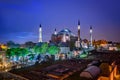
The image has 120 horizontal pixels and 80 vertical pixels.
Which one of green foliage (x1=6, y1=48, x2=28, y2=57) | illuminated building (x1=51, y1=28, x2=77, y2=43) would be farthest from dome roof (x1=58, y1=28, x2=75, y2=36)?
green foliage (x1=6, y1=48, x2=28, y2=57)

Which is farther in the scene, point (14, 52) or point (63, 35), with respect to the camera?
point (63, 35)

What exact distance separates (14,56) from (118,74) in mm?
19070

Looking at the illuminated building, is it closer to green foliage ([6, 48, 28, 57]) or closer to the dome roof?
the dome roof

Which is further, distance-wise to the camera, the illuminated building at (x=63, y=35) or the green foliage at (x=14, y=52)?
the illuminated building at (x=63, y=35)

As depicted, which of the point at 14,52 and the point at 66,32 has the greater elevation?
the point at 66,32

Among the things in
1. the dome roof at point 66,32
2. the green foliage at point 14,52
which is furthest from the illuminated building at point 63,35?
the green foliage at point 14,52

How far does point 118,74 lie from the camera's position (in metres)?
23.1

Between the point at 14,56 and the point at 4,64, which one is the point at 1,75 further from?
the point at 14,56

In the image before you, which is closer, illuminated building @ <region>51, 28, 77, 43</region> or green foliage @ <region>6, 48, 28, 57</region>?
green foliage @ <region>6, 48, 28, 57</region>

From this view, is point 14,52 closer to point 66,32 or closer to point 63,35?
point 63,35

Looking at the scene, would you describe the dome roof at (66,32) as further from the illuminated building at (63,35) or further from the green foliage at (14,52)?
the green foliage at (14,52)

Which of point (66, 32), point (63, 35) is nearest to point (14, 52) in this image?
point (63, 35)

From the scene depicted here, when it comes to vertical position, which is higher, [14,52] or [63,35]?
[63,35]

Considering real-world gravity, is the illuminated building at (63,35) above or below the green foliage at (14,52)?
above
